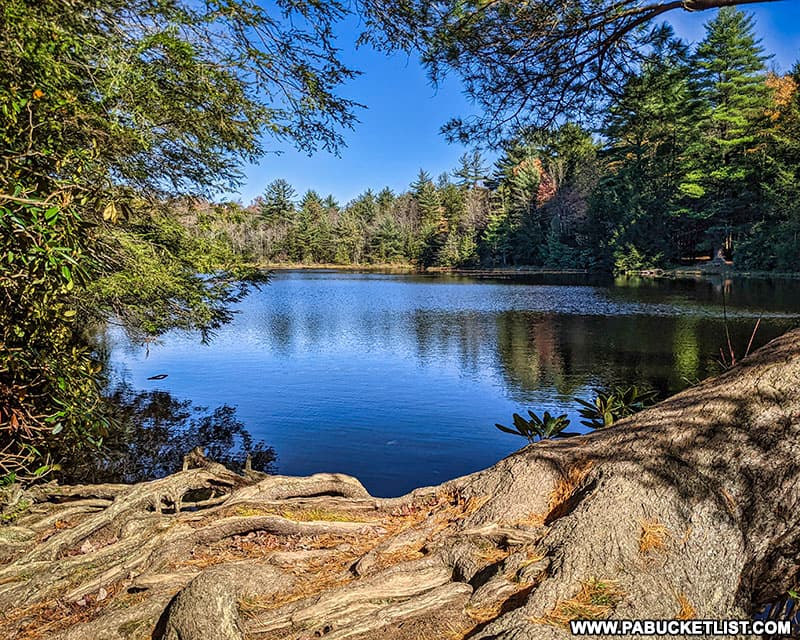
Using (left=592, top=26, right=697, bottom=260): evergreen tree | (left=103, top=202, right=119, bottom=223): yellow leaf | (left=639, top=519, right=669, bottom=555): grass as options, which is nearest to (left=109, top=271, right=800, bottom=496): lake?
(left=639, top=519, right=669, bottom=555): grass

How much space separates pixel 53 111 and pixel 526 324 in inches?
700

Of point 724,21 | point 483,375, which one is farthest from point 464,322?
point 724,21

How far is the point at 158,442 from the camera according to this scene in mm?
7875

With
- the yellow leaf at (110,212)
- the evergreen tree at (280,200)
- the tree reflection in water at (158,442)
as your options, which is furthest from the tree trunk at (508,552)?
the evergreen tree at (280,200)

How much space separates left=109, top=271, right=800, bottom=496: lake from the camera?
7902 mm

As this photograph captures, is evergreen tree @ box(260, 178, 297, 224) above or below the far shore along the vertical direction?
above

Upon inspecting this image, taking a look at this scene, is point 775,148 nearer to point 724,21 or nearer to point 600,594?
point 724,21

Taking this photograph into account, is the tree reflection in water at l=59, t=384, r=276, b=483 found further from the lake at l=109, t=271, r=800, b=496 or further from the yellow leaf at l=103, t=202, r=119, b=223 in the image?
the yellow leaf at l=103, t=202, r=119, b=223

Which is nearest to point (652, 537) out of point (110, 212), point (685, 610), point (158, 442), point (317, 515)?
point (685, 610)

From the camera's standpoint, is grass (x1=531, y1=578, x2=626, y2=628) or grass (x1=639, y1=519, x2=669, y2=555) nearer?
grass (x1=531, y1=578, x2=626, y2=628)

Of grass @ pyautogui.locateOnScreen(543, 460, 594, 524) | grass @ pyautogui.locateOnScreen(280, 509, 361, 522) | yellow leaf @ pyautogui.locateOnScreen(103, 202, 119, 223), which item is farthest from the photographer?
grass @ pyautogui.locateOnScreen(280, 509, 361, 522)

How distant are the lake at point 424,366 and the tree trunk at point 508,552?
361 cm

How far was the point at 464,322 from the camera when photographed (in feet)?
65.9

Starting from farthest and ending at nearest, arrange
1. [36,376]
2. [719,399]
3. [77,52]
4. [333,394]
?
[333,394]
[77,52]
[36,376]
[719,399]
